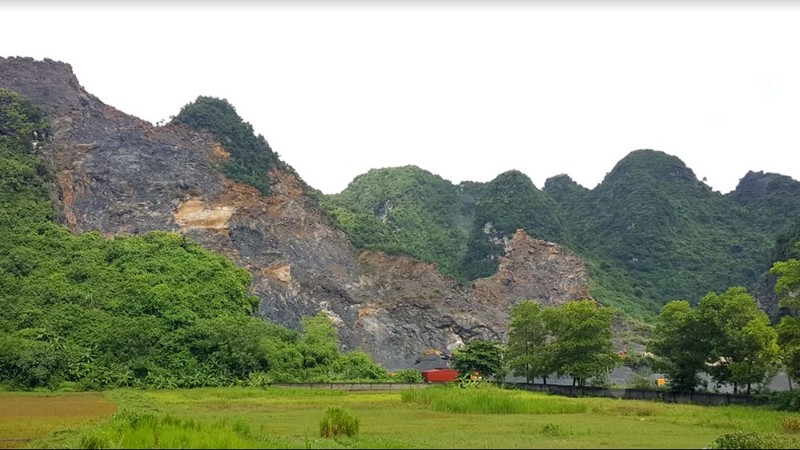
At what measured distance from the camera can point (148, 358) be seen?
4147 centimetres

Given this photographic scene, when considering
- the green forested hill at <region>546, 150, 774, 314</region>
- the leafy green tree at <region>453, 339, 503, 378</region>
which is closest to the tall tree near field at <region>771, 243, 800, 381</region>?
the leafy green tree at <region>453, 339, 503, 378</region>

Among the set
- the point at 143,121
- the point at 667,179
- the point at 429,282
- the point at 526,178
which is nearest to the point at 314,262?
the point at 429,282

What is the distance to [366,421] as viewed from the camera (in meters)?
22.5

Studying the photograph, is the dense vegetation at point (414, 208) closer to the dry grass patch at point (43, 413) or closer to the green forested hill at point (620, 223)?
the green forested hill at point (620, 223)

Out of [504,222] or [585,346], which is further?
[504,222]

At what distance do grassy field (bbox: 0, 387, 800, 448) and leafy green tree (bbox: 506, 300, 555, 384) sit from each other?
1249 centimetres

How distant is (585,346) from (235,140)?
5743 centimetres

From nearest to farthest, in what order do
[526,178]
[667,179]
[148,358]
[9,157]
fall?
[148,358]
[9,157]
[526,178]
[667,179]

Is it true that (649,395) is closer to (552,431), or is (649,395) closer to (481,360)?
(481,360)

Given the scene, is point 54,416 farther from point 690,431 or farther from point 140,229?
point 140,229

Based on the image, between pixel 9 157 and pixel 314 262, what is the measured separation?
33.2 metres

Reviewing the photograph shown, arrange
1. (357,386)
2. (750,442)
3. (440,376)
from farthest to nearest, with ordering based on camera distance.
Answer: (440,376) < (357,386) < (750,442)

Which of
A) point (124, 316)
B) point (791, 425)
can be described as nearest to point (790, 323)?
point (791, 425)

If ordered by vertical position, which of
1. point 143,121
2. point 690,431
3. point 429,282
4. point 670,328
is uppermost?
point 143,121
